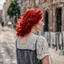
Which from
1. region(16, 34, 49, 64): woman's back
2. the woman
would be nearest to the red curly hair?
the woman

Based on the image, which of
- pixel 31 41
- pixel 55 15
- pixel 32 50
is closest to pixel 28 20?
pixel 31 41

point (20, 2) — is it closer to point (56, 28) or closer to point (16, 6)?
point (16, 6)

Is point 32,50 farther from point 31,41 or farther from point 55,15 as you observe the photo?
point 55,15

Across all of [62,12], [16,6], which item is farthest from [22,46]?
[16,6]

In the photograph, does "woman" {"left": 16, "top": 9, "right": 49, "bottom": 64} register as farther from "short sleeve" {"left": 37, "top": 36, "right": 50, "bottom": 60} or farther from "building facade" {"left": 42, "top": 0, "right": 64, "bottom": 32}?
"building facade" {"left": 42, "top": 0, "right": 64, "bottom": 32}

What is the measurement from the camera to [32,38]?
12.6 ft

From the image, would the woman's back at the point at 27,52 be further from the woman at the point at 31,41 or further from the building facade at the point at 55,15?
the building facade at the point at 55,15

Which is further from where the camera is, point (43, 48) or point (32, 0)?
point (32, 0)

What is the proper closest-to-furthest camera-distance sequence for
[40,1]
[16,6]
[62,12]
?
[62,12] → [40,1] → [16,6]

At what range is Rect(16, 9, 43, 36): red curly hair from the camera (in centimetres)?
383

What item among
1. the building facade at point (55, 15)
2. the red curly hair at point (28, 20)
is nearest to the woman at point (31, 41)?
the red curly hair at point (28, 20)

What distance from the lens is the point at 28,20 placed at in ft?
12.6

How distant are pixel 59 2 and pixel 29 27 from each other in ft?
106

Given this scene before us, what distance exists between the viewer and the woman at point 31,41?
12.3 ft
